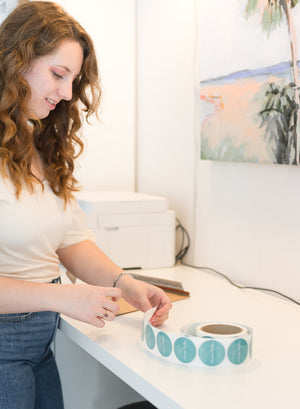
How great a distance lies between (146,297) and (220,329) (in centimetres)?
22

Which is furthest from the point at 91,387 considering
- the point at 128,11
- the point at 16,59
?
the point at 128,11

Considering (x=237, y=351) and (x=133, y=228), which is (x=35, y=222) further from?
(x=133, y=228)

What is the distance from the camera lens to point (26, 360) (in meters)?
1.24

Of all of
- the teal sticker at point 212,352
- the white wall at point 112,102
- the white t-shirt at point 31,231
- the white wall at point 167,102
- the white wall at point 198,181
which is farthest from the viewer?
the white wall at point 112,102

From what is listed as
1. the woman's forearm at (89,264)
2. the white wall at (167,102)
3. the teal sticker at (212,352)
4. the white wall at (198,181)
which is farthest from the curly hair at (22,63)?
the white wall at (167,102)

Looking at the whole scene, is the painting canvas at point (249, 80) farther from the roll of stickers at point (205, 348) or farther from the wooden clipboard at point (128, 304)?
the roll of stickers at point (205, 348)

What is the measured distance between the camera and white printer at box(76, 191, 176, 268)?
194 centimetres

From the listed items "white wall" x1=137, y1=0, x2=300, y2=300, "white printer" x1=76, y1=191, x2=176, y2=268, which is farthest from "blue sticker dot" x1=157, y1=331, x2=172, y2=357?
"white printer" x1=76, y1=191, x2=176, y2=268

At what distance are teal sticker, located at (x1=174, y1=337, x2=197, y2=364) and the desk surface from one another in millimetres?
19

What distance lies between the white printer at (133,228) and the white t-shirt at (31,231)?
573 mm

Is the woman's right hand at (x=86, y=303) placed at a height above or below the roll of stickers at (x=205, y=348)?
above

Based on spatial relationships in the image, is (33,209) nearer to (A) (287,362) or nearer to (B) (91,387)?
(A) (287,362)

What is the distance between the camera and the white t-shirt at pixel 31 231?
1195 millimetres

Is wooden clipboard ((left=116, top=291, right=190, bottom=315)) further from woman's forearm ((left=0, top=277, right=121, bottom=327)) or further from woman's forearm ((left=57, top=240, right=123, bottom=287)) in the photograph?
woman's forearm ((left=0, top=277, right=121, bottom=327))
